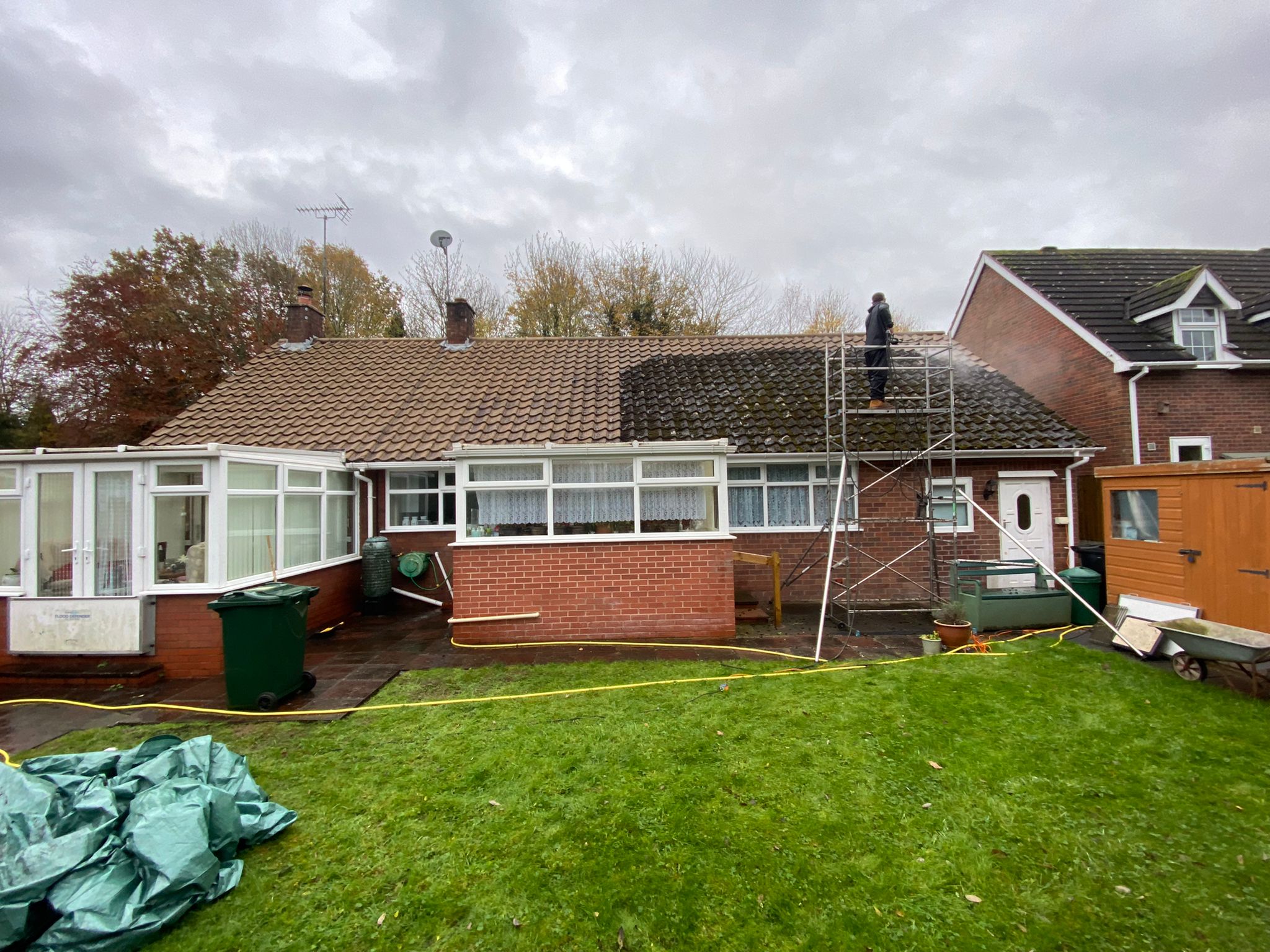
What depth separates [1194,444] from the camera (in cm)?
1075

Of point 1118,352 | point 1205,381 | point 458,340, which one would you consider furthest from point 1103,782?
point 458,340

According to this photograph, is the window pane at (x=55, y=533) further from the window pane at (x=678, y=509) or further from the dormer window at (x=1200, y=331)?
the dormer window at (x=1200, y=331)

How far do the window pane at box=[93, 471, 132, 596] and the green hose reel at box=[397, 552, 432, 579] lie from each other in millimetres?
4004

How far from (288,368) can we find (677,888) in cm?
1451

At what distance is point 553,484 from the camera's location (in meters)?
7.68

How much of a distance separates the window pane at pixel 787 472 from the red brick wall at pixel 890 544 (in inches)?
38.6

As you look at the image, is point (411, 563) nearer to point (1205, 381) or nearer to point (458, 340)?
point (458, 340)

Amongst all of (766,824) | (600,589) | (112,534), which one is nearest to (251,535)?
(112,534)

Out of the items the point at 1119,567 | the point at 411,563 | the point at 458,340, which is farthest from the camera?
the point at 458,340

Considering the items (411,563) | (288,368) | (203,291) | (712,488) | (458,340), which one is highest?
(203,291)

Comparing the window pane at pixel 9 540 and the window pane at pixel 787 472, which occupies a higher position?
the window pane at pixel 787 472

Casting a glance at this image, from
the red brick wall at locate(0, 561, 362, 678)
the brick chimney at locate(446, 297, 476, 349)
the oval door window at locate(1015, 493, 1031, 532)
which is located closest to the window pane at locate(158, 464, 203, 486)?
the red brick wall at locate(0, 561, 362, 678)

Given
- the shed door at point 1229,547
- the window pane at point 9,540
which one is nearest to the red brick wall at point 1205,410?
the shed door at point 1229,547

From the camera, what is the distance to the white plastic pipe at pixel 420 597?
9.98 metres
